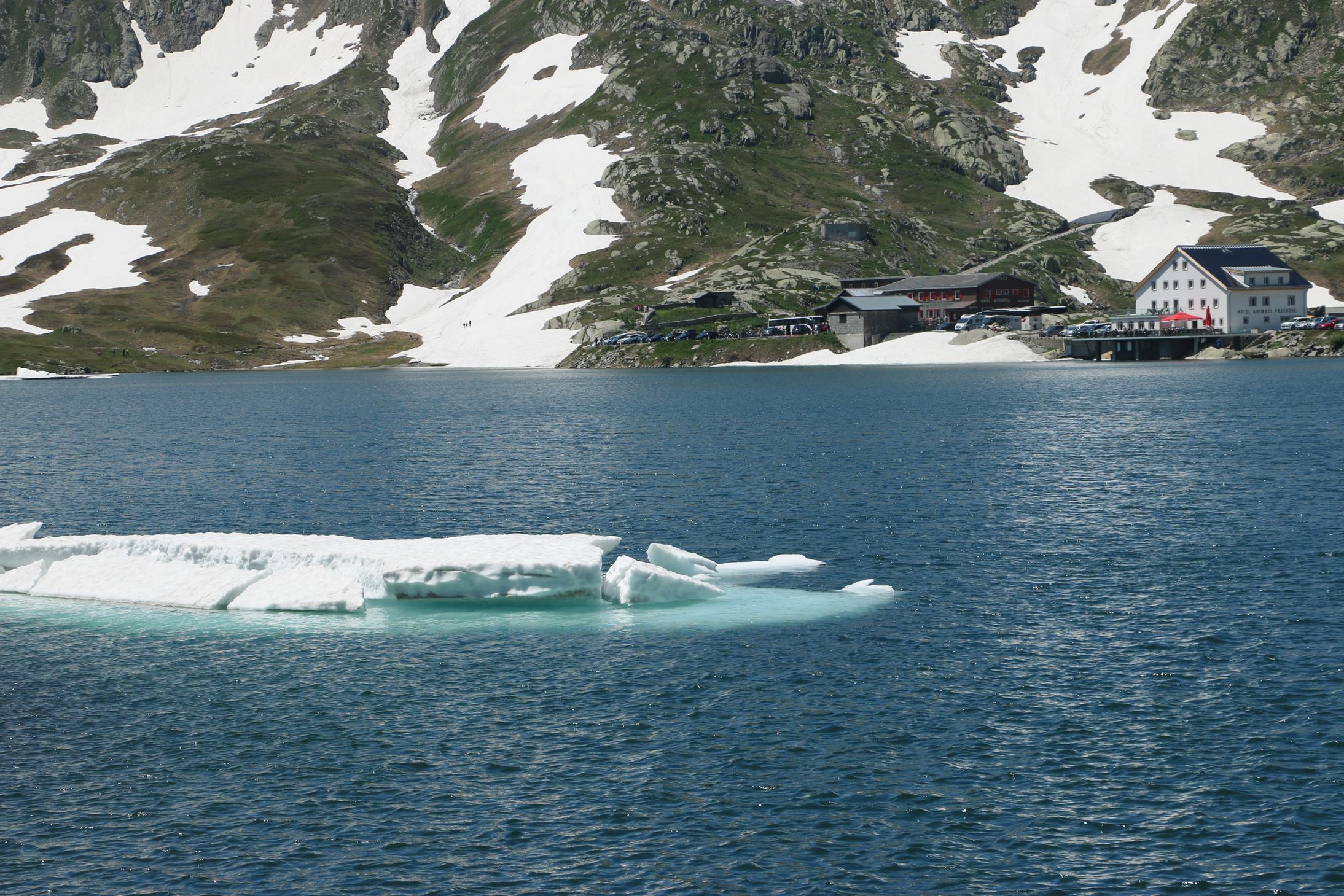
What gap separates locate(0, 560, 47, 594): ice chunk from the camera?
56250mm

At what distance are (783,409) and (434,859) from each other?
12140cm

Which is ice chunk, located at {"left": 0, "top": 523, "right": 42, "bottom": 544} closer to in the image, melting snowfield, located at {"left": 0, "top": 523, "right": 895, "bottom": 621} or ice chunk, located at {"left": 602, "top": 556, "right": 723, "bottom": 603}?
melting snowfield, located at {"left": 0, "top": 523, "right": 895, "bottom": 621}

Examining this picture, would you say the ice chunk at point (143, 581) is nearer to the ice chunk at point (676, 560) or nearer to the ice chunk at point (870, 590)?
the ice chunk at point (676, 560)

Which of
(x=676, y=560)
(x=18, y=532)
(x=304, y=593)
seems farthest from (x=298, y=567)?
(x=18, y=532)

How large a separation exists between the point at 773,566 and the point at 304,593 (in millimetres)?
20561

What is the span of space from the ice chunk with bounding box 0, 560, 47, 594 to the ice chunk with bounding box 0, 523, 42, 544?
2.14 meters

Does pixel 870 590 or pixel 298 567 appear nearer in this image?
pixel 870 590

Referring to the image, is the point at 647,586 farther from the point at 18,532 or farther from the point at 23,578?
the point at 18,532

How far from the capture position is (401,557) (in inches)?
2061

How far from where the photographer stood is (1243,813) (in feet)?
94.0

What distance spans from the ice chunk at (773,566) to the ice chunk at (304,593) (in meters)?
16.3

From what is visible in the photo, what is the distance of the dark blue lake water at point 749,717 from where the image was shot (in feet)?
89.0

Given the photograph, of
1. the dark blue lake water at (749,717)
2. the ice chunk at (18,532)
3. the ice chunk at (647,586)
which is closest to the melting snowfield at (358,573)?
the ice chunk at (647,586)

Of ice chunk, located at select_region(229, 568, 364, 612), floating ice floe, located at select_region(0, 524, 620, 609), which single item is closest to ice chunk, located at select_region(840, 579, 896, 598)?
floating ice floe, located at select_region(0, 524, 620, 609)
